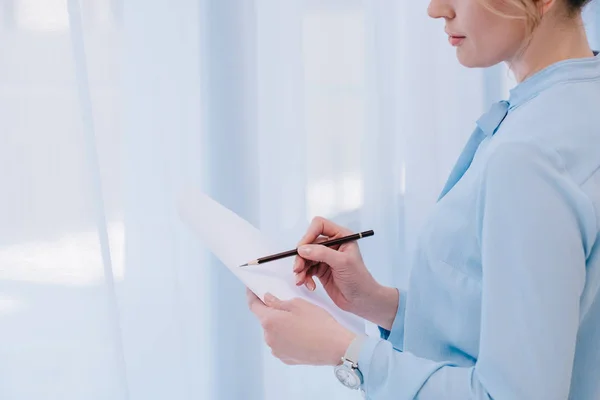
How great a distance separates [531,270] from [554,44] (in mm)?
270

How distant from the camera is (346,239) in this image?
2.83ft

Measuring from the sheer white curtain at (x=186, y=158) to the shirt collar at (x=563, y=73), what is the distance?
18 cm

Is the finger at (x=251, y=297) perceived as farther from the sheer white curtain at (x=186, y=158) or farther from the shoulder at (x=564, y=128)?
the shoulder at (x=564, y=128)

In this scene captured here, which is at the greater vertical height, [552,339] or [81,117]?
[81,117]

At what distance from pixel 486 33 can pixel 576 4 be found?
92mm

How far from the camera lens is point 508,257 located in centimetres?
Answer: 58

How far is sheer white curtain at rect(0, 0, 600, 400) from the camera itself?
886 mm

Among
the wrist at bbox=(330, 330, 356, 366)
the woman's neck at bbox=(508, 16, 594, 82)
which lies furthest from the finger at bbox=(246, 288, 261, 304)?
the woman's neck at bbox=(508, 16, 594, 82)

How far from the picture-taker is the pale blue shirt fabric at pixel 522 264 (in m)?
0.57

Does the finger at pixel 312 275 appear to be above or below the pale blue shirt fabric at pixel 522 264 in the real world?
below

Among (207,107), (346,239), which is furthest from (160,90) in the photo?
(346,239)

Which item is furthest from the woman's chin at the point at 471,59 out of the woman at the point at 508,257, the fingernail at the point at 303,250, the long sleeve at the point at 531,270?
the fingernail at the point at 303,250

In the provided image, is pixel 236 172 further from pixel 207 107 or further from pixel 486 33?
pixel 486 33

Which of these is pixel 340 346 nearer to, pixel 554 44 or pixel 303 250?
pixel 303 250
